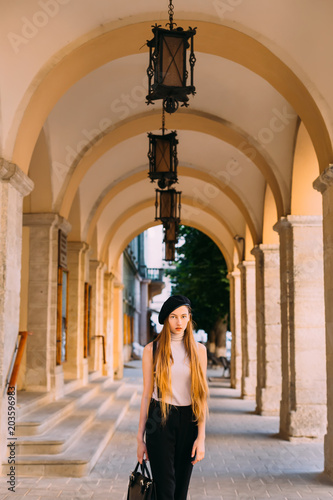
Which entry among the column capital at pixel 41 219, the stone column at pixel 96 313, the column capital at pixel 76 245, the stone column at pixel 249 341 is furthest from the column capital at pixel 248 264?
the column capital at pixel 41 219

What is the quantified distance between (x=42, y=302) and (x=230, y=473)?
4.45m

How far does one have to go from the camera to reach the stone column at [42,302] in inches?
413

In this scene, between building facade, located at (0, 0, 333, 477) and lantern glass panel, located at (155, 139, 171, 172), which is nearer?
building facade, located at (0, 0, 333, 477)

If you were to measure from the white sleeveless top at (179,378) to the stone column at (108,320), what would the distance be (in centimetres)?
1523

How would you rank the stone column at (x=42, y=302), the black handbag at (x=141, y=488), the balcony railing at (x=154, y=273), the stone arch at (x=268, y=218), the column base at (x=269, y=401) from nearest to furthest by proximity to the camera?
the black handbag at (x=141, y=488) < the stone column at (x=42, y=302) < the column base at (x=269, y=401) < the stone arch at (x=268, y=218) < the balcony railing at (x=154, y=273)

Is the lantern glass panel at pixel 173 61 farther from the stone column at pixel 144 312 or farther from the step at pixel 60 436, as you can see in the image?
the stone column at pixel 144 312

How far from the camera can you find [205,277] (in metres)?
25.4

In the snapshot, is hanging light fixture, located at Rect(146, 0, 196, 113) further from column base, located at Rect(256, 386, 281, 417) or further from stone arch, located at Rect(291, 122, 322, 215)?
column base, located at Rect(256, 386, 281, 417)

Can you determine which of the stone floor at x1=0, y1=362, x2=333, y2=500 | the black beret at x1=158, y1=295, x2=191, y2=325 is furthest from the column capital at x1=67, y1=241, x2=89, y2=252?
the black beret at x1=158, y1=295, x2=191, y2=325

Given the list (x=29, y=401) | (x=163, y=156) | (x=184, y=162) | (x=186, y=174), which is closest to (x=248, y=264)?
(x=186, y=174)

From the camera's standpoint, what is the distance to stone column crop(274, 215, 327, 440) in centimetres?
970

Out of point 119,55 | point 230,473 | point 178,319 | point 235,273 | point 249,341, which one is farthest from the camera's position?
point 235,273

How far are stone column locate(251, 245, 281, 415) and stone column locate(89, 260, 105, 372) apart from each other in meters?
5.34

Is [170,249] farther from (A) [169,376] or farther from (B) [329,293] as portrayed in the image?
(A) [169,376]
